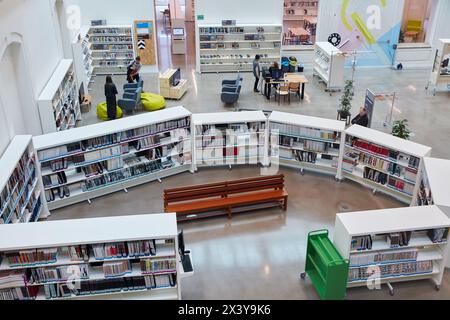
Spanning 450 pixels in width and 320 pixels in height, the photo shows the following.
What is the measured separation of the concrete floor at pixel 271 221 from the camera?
25.3 ft

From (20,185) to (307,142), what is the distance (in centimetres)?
610

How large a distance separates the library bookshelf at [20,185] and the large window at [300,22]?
1304 cm

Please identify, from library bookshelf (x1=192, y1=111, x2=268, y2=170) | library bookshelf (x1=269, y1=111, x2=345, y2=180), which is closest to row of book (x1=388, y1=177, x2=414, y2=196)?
library bookshelf (x1=269, y1=111, x2=345, y2=180)

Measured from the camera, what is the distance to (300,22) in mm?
20453

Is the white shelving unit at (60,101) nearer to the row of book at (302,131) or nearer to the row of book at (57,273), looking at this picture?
the row of book at (57,273)

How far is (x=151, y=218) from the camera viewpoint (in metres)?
6.99

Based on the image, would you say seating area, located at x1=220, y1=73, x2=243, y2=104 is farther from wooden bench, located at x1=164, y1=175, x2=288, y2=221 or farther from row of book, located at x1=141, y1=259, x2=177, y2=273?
row of book, located at x1=141, y1=259, x2=177, y2=273

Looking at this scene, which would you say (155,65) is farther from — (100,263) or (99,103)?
(100,263)

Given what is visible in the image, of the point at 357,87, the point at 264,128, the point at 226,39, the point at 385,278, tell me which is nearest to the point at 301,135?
the point at 264,128

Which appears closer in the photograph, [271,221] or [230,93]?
[271,221]

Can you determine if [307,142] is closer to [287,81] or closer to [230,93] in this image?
[230,93]

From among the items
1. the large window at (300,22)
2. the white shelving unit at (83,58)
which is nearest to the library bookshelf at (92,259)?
the white shelving unit at (83,58)

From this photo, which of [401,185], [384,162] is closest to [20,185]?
[384,162]

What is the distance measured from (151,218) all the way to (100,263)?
105cm
